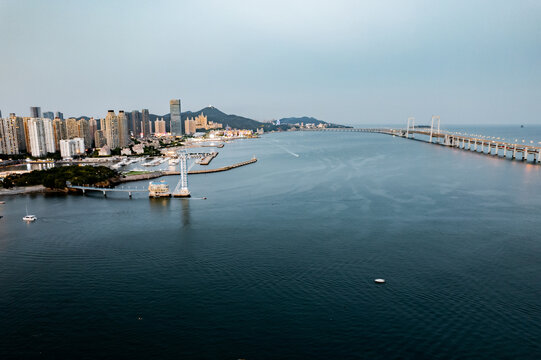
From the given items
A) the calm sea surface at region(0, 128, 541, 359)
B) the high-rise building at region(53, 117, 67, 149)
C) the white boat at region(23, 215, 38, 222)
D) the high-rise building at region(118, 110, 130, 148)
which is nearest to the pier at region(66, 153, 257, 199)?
the calm sea surface at region(0, 128, 541, 359)

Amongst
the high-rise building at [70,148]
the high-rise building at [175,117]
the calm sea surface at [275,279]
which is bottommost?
the calm sea surface at [275,279]

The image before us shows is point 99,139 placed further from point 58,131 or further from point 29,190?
point 29,190

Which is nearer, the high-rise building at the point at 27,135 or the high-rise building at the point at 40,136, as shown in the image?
Answer: the high-rise building at the point at 40,136

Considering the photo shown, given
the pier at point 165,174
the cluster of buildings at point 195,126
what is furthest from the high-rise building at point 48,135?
the cluster of buildings at point 195,126

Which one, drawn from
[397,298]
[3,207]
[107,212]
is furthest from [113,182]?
[397,298]

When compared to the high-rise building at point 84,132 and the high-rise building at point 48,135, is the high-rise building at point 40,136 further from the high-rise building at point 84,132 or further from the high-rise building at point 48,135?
the high-rise building at point 84,132

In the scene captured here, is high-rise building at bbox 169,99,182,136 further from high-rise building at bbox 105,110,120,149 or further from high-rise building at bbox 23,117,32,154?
high-rise building at bbox 23,117,32,154

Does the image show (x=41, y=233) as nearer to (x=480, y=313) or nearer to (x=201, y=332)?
(x=201, y=332)
